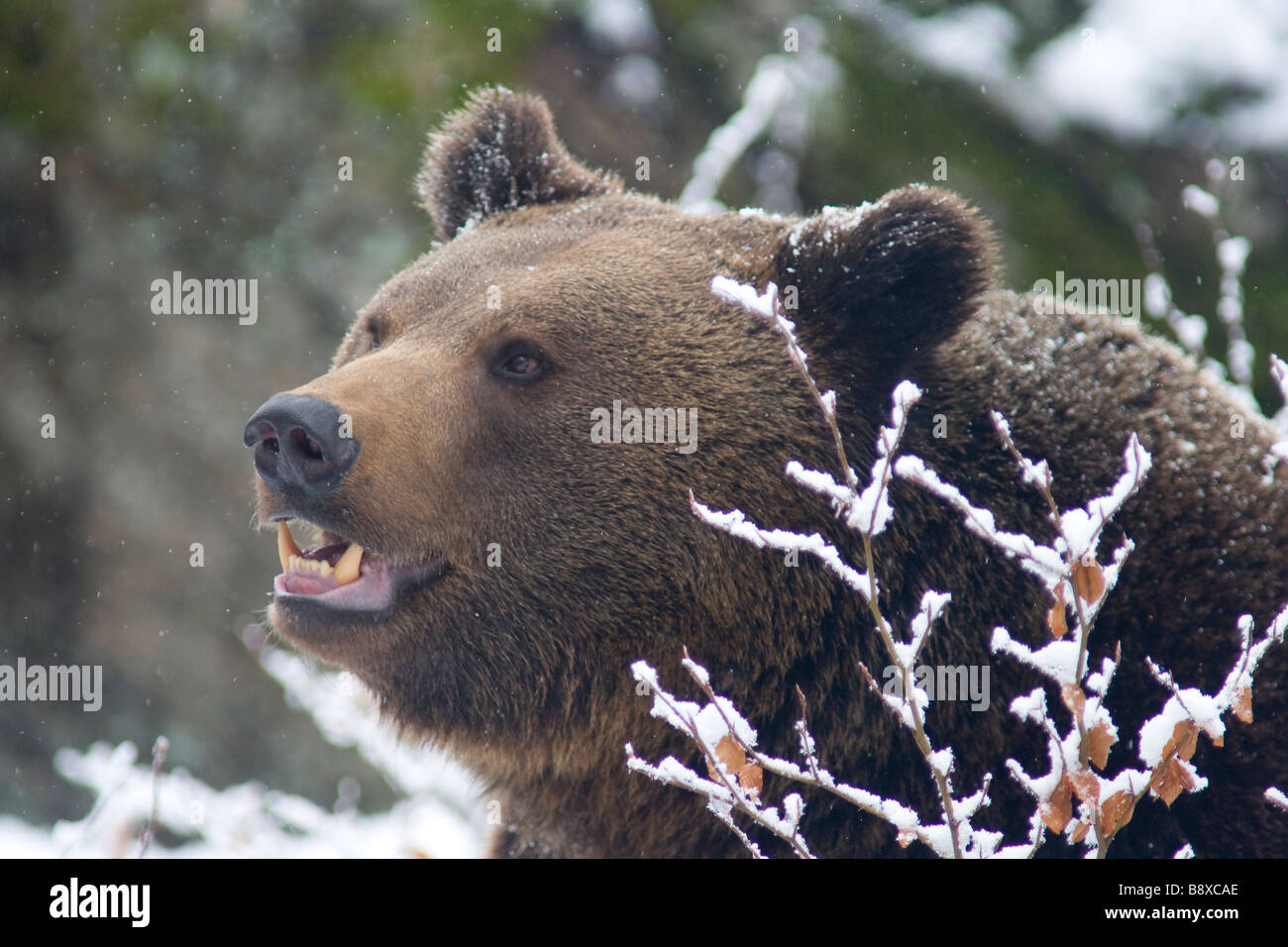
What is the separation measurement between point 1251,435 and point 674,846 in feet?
6.66

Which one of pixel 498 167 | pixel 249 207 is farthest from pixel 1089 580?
pixel 249 207

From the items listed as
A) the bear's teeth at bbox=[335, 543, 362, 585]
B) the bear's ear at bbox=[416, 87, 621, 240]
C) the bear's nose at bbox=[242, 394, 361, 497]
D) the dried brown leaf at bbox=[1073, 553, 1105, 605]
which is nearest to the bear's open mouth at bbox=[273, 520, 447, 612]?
the bear's teeth at bbox=[335, 543, 362, 585]

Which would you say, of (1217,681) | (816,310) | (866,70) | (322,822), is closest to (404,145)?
(866,70)

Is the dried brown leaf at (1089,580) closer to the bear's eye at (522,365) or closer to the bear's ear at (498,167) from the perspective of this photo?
the bear's eye at (522,365)

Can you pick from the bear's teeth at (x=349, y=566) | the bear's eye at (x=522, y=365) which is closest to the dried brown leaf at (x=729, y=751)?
the bear's teeth at (x=349, y=566)

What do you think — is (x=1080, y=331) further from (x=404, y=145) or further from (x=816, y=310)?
(x=404, y=145)

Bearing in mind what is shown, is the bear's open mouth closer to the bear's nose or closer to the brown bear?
the brown bear

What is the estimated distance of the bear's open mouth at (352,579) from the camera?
3.27m

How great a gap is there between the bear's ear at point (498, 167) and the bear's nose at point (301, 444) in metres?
1.56

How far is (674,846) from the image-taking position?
3.53 metres

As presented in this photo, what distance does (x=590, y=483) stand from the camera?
3400 millimetres

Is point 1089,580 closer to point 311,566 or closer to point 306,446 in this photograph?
point 306,446

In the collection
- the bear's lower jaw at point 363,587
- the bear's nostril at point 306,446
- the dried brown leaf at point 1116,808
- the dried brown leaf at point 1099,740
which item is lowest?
the dried brown leaf at point 1116,808

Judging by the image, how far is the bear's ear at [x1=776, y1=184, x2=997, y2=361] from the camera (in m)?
3.40
